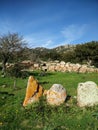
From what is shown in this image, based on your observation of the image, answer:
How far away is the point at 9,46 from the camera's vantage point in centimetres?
3200

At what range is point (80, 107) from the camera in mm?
12820

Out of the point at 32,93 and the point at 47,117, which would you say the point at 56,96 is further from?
the point at 47,117

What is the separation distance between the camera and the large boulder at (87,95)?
12.9 metres

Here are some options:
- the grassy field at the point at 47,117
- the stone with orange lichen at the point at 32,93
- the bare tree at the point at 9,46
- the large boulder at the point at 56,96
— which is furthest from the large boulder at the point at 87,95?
the bare tree at the point at 9,46

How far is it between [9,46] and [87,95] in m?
20.9

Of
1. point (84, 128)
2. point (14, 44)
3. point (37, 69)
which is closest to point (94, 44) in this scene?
point (37, 69)

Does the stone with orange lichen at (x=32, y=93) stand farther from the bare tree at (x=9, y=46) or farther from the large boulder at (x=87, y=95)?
the bare tree at (x=9, y=46)

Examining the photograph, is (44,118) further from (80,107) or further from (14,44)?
(14,44)

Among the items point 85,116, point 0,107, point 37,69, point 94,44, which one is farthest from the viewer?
point 94,44

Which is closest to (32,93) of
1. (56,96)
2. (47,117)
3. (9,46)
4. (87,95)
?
(56,96)

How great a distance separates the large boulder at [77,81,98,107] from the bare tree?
1966 cm

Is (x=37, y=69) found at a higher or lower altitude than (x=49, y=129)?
higher

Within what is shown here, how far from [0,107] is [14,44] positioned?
19652mm

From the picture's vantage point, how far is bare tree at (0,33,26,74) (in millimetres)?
31625
